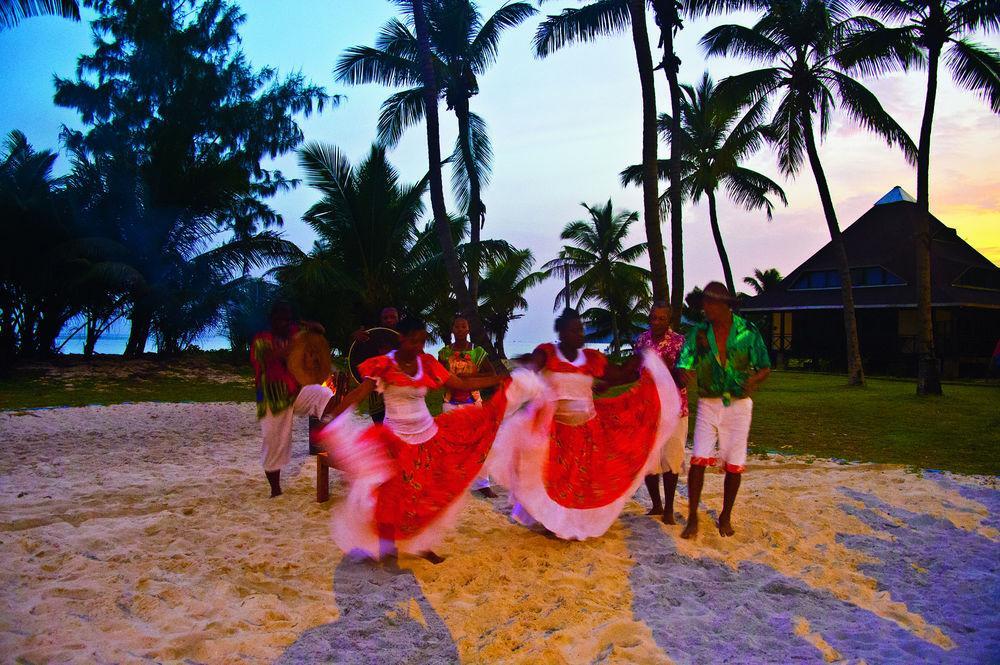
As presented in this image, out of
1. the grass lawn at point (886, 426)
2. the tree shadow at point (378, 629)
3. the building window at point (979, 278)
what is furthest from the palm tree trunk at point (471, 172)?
the building window at point (979, 278)

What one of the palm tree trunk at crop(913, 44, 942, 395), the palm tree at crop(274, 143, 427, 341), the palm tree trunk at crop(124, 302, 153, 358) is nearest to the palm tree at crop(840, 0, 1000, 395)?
the palm tree trunk at crop(913, 44, 942, 395)

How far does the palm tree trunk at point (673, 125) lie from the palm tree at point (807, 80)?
3.47m

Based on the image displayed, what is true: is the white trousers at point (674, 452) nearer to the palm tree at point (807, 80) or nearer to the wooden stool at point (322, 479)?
the wooden stool at point (322, 479)

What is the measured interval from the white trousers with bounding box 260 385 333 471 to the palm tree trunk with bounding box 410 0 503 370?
755 cm

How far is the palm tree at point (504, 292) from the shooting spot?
40719 millimetres

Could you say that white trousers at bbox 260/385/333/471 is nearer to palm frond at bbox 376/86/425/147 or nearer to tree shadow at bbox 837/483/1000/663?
tree shadow at bbox 837/483/1000/663

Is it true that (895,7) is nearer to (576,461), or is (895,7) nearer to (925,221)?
(925,221)

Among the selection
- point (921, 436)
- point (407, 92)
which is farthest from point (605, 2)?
point (921, 436)

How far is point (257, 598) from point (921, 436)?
31.8ft

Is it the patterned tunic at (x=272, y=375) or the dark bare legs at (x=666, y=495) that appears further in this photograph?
the patterned tunic at (x=272, y=375)

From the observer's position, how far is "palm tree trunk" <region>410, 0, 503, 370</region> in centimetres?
1429

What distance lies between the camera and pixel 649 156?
13.2 meters

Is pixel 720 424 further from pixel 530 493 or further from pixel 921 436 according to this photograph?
pixel 921 436

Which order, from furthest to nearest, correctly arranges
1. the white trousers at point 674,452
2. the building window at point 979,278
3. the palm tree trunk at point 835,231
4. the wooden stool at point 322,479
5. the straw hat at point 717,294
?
the building window at point 979,278
the palm tree trunk at point 835,231
the wooden stool at point 322,479
the white trousers at point 674,452
the straw hat at point 717,294
